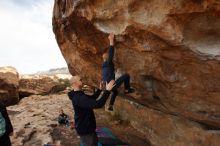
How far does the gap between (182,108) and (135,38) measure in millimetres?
2099

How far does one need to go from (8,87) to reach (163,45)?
1498cm

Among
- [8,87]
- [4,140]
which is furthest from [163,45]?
[8,87]

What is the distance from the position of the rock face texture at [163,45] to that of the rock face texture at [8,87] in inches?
446

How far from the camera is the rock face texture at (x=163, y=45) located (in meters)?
5.38

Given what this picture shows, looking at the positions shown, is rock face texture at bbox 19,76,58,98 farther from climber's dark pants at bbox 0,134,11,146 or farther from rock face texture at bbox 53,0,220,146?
climber's dark pants at bbox 0,134,11,146

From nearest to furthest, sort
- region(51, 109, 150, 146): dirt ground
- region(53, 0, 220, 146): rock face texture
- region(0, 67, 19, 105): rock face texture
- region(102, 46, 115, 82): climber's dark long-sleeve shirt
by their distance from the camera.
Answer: region(53, 0, 220, 146): rock face texture, region(102, 46, 115, 82): climber's dark long-sleeve shirt, region(51, 109, 150, 146): dirt ground, region(0, 67, 19, 105): rock face texture

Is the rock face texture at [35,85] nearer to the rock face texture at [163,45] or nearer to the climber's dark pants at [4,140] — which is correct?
the rock face texture at [163,45]

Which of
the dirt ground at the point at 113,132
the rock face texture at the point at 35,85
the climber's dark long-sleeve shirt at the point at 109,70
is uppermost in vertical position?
the climber's dark long-sleeve shirt at the point at 109,70

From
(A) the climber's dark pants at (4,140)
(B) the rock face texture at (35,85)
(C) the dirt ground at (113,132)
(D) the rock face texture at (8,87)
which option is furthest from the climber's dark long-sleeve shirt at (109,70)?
(B) the rock face texture at (35,85)

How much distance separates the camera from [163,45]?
607 centimetres

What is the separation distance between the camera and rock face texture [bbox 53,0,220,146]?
17.6ft


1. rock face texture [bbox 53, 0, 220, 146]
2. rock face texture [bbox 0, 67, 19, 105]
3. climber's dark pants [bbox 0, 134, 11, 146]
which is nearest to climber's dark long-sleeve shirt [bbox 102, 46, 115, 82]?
rock face texture [bbox 53, 0, 220, 146]

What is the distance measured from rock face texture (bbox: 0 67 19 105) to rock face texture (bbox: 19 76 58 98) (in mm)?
2011

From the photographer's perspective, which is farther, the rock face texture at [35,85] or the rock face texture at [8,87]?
the rock face texture at [35,85]
